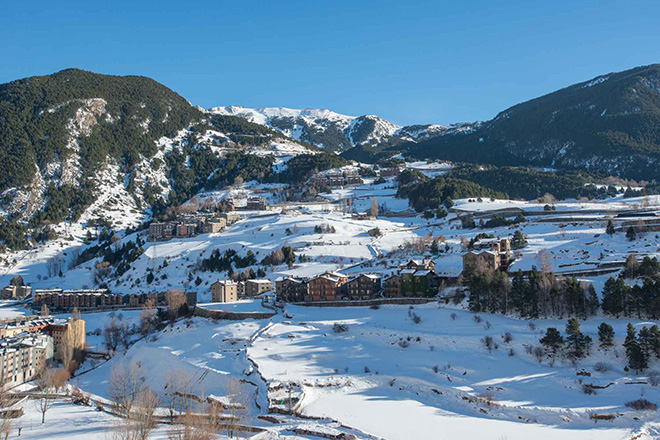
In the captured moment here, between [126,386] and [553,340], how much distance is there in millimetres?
29314

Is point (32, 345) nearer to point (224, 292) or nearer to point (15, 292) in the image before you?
point (224, 292)

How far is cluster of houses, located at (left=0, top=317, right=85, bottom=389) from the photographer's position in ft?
158

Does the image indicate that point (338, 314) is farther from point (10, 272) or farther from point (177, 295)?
point (10, 272)

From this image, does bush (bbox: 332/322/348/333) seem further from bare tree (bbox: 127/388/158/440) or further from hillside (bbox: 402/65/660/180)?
hillside (bbox: 402/65/660/180)

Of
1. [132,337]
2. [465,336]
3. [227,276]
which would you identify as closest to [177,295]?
[132,337]

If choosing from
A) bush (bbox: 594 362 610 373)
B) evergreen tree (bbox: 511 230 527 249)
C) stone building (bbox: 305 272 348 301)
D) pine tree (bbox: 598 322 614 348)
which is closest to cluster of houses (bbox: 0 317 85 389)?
stone building (bbox: 305 272 348 301)

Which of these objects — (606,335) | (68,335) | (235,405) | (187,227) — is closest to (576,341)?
(606,335)

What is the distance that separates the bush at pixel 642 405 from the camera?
2992 centimetres

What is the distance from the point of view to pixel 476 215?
9306cm

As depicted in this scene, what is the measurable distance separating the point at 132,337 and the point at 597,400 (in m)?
44.5

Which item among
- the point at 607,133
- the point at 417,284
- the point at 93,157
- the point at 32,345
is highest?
the point at 607,133

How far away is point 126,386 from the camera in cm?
4016

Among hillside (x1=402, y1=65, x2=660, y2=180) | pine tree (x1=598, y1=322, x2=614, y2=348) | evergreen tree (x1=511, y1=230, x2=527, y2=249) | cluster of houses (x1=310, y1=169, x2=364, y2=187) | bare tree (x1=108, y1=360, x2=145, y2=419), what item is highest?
hillside (x1=402, y1=65, x2=660, y2=180)

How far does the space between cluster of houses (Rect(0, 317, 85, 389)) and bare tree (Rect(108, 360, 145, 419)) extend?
8.73 m
